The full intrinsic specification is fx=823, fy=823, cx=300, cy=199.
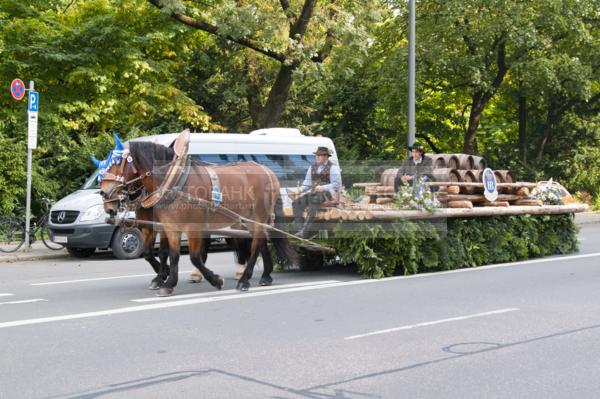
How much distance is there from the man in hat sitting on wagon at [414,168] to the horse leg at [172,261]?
14.9ft

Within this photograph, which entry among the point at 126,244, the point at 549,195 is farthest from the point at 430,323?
the point at 126,244

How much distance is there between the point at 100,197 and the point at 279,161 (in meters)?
4.12

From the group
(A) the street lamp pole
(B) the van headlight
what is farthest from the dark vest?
(A) the street lamp pole

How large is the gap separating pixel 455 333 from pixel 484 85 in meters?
20.3

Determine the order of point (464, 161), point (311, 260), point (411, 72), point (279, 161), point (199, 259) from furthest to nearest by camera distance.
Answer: point (411, 72), point (279, 161), point (464, 161), point (311, 260), point (199, 259)

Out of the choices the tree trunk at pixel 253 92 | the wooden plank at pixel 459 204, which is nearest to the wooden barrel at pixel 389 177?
the wooden plank at pixel 459 204

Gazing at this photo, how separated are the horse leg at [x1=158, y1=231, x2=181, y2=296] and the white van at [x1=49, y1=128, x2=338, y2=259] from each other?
5009 millimetres

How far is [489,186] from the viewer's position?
14711 millimetres

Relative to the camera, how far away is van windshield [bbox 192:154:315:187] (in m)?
17.8

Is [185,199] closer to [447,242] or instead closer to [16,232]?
[447,242]

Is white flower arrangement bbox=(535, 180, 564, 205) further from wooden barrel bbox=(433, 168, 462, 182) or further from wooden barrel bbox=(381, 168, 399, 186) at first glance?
wooden barrel bbox=(381, 168, 399, 186)

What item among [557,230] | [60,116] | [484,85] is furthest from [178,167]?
[484,85]

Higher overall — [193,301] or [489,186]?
[489,186]

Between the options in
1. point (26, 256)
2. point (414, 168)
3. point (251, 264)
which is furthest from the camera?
point (26, 256)
